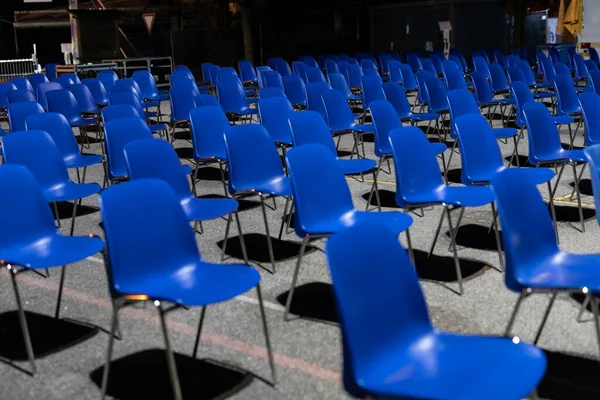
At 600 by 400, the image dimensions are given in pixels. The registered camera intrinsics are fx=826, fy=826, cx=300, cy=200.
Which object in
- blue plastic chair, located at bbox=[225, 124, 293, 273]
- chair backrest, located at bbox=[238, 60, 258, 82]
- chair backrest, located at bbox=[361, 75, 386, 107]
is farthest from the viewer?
chair backrest, located at bbox=[238, 60, 258, 82]

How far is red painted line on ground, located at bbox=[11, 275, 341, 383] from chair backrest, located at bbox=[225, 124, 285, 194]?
1.20 m

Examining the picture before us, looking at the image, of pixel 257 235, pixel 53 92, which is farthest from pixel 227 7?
pixel 257 235

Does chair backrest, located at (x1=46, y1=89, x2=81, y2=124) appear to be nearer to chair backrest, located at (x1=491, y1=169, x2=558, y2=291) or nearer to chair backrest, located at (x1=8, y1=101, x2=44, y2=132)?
chair backrest, located at (x1=8, y1=101, x2=44, y2=132)

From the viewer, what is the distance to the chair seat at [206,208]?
16.0 ft

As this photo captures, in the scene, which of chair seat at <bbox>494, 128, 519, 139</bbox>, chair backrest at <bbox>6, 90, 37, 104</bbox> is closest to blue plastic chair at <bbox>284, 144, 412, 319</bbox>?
chair seat at <bbox>494, 128, 519, 139</bbox>

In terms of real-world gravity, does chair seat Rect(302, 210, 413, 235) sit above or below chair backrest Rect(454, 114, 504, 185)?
below

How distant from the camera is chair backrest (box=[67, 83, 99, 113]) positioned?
33.5ft

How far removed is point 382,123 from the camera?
6859 mm

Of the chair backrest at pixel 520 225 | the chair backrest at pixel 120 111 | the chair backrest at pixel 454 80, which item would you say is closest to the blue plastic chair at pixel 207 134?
the chair backrest at pixel 120 111

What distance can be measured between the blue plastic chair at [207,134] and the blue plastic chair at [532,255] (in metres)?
3.33

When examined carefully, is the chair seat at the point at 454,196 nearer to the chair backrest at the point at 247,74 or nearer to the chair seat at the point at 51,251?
the chair seat at the point at 51,251

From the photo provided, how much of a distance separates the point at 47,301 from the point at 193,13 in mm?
20986

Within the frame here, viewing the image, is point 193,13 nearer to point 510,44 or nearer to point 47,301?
point 510,44

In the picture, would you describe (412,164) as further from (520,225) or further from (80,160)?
(80,160)
